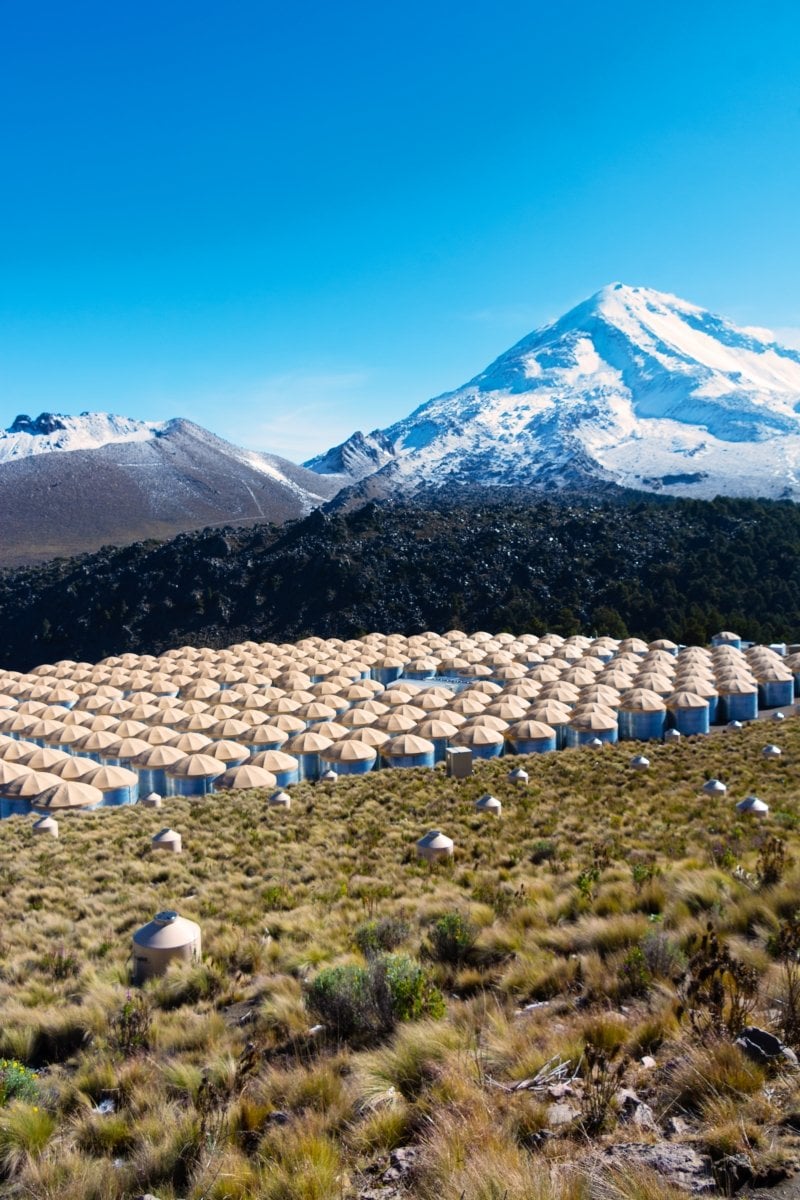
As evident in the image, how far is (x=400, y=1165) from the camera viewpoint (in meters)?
4.33

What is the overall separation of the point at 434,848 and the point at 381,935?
482 cm

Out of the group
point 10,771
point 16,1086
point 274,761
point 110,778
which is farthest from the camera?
point 274,761

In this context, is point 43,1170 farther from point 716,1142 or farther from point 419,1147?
point 716,1142

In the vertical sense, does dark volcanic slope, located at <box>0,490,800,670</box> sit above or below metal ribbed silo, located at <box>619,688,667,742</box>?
above

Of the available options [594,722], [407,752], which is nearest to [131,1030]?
[407,752]

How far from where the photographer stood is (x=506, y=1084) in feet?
16.5

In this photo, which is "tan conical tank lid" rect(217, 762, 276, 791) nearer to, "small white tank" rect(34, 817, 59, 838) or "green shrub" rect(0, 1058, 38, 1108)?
"small white tank" rect(34, 817, 59, 838)

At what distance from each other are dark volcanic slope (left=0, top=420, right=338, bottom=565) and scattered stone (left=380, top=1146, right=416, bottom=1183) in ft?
382

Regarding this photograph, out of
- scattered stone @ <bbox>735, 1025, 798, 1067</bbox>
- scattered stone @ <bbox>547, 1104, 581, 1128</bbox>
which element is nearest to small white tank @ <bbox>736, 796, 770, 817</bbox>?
scattered stone @ <bbox>735, 1025, 798, 1067</bbox>

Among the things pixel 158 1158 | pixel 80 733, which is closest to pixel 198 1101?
pixel 158 1158

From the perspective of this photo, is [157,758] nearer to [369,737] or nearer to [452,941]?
[369,737]

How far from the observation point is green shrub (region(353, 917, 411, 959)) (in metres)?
8.39

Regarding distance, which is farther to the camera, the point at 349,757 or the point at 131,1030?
the point at 349,757

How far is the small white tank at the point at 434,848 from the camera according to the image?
13266 mm
